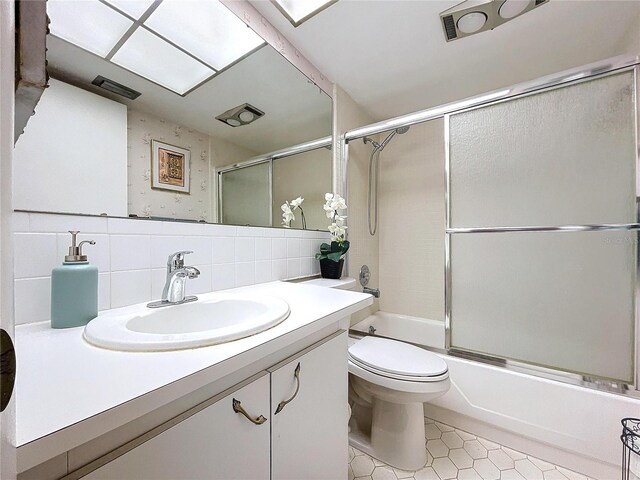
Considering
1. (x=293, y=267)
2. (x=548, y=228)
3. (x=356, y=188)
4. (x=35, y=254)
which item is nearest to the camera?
(x=35, y=254)

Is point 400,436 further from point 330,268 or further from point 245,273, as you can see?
point 245,273

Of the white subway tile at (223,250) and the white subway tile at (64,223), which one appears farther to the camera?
the white subway tile at (223,250)

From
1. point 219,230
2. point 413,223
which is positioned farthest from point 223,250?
point 413,223

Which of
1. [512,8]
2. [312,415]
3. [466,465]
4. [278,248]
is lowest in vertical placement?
[466,465]

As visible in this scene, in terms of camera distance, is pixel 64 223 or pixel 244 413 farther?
A: pixel 64 223

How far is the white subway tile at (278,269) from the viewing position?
4.05 ft

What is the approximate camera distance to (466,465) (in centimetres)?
116

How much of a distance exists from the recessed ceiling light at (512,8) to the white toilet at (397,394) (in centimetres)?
160

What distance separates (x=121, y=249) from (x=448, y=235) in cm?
147

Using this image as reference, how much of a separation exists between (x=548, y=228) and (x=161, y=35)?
5.91 feet

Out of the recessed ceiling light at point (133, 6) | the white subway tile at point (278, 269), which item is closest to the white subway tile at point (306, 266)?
the white subway tile at point (278, 269)

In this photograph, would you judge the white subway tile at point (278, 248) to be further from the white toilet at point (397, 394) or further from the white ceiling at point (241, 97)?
the white toilet at point (397, 394)

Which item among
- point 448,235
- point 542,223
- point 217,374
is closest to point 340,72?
point 448,235

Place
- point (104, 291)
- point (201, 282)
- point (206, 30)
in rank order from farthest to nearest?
1. point (206, 30)
2. point (201, 282)
3. point (104, 291)
